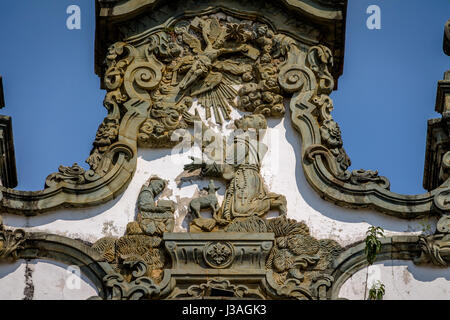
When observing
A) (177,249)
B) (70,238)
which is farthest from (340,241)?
(70,238)

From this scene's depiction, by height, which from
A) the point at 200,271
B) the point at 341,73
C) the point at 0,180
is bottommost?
the point at 200,271

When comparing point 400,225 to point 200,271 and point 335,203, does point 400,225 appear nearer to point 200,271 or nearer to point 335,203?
point 335,203

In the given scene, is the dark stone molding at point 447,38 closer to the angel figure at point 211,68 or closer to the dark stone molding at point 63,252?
the angel figure at point 211,68

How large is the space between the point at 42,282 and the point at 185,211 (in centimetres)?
183

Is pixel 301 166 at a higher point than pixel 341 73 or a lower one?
lower

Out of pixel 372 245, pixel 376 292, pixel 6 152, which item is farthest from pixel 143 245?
pixel 376 292

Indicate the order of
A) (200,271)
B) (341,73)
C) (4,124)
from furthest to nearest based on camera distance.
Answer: (341,73) → (4,124) → (200,271)

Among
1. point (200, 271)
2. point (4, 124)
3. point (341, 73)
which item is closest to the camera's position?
point (200, 271)

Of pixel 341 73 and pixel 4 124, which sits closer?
pixel 4 124

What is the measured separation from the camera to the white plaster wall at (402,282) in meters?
18.5

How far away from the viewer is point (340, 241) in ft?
61.9

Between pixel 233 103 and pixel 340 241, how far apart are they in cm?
236

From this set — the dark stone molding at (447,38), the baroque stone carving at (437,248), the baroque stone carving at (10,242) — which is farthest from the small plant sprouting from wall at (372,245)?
the baroque stone carving at (10,242)

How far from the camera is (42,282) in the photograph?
18.7m
